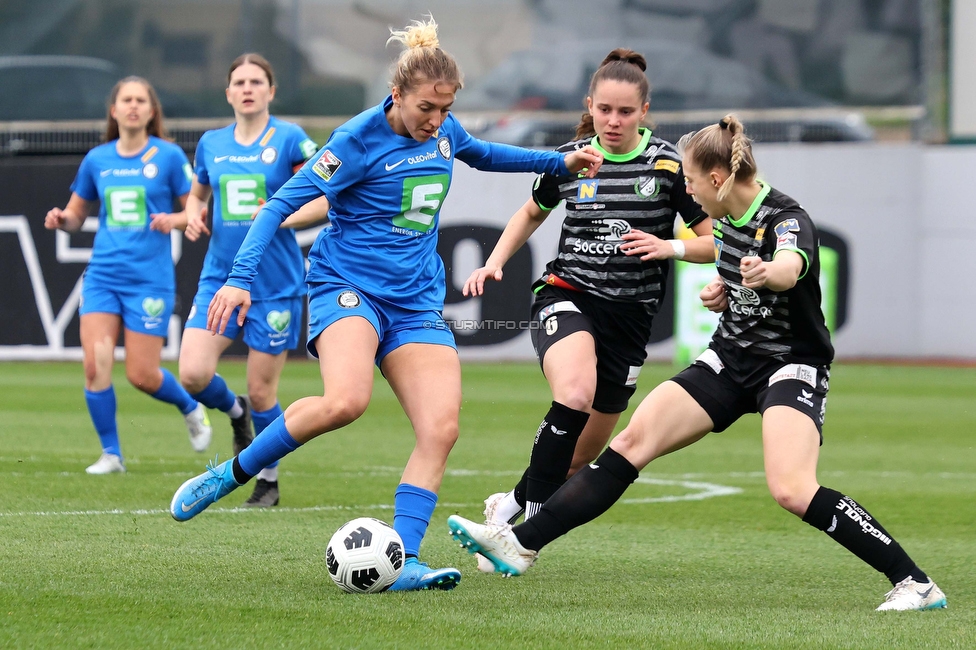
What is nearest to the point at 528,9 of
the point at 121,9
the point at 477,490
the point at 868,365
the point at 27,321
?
the point at 121,9

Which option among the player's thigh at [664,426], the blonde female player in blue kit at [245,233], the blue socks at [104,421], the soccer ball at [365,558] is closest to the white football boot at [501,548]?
the soccer ball at [365,558]

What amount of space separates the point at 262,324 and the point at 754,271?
3457 millimetres

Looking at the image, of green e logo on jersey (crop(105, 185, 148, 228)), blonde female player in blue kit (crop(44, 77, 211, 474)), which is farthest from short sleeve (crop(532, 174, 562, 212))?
green e logo on jersey (crop(105, 185, 148, 228))

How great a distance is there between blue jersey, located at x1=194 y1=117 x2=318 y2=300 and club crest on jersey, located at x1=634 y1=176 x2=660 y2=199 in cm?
221

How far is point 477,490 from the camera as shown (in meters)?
7.89

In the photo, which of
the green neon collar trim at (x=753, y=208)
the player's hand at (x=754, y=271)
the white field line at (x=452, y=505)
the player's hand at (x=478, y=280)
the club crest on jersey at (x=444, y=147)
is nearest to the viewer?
the player's hand at (x=754, y=271)

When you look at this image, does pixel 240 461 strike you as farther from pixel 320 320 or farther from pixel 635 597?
pixel 635 597

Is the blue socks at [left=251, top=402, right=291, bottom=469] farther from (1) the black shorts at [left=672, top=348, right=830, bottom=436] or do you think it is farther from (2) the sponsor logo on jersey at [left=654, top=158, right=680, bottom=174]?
(1) the black shorts at [left=672, top=348, right=830, bottom=436]

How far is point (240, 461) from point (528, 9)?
17129 millimetres

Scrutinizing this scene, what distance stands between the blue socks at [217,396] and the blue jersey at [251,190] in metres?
0.66

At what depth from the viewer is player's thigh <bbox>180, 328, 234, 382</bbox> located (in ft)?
23.6

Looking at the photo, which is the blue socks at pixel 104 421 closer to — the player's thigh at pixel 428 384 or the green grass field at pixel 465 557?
the green grass field at pixel 465 557

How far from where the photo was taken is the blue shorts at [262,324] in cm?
714

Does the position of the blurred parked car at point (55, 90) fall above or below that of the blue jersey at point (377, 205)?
above
